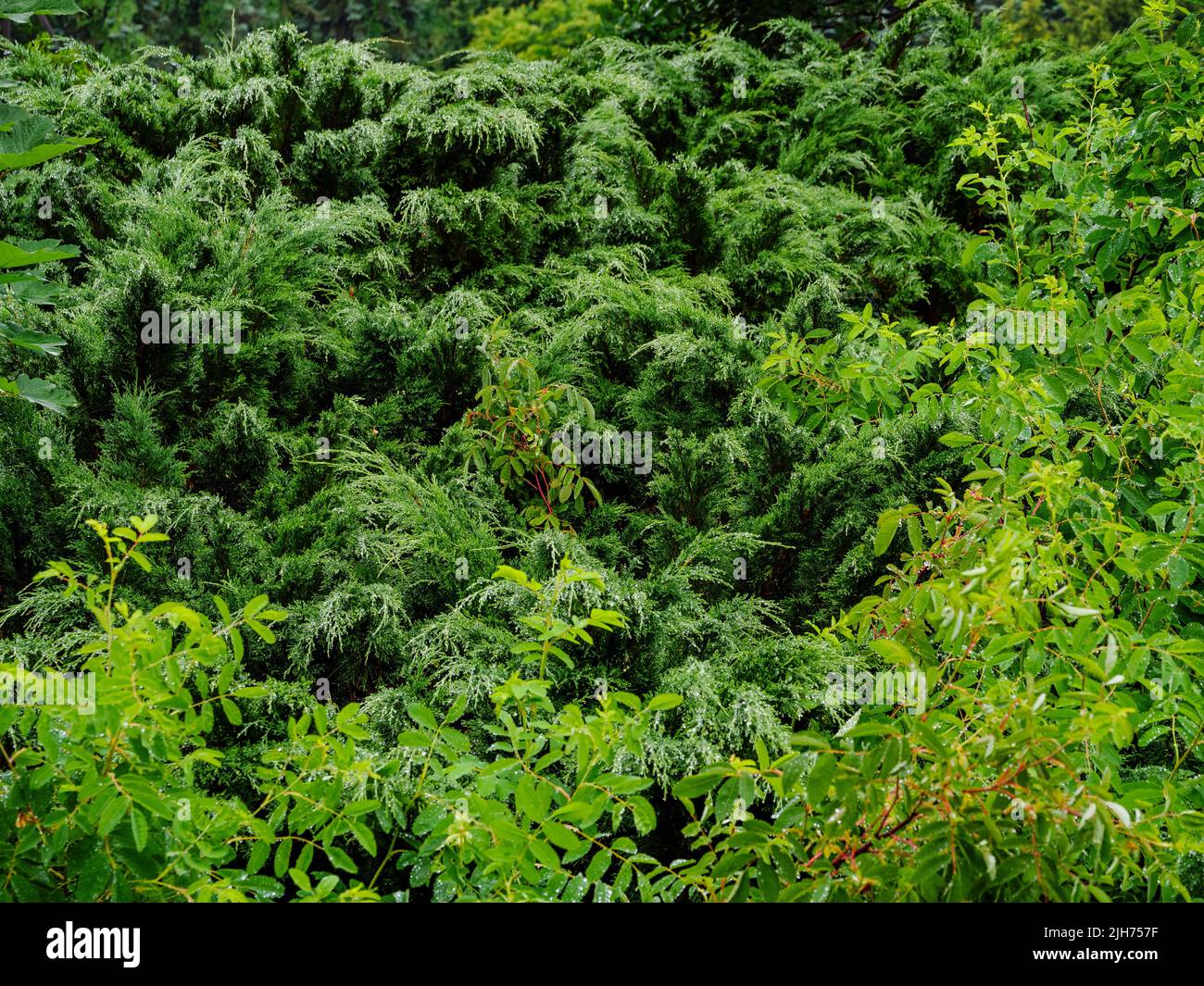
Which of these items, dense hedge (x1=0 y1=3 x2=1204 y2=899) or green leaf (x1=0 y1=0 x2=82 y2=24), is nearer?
dense hedge (x1=0 y1=3 x2=1204 y2=899)

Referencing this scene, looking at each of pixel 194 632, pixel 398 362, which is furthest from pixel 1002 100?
pixel 194 632

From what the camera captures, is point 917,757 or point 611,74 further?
point 611,74

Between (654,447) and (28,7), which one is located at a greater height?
(28,7)

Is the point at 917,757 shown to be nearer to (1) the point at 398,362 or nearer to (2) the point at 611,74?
(1) the point at 398,362

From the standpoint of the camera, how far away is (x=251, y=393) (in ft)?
10.6

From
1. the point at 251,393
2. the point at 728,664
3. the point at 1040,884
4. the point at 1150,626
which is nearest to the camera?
the point at 1040,884

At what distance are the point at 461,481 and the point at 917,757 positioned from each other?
180cm

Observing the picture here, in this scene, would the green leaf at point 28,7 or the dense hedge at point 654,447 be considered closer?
the dense hedge at point 654,447

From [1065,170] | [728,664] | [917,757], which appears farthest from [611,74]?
[917,757]

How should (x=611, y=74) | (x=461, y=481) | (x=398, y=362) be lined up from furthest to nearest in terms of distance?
(x=611, y=74) → (x=398, y=362) → (x=461, y=481)

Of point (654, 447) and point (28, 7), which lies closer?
point (28, 7)
